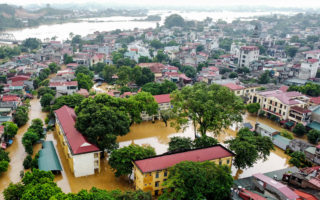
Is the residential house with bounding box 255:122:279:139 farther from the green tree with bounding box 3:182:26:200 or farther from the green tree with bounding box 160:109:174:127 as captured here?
the green tree with bounding box 3:182:26:200

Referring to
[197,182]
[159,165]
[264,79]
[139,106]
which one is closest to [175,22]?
[264,79]

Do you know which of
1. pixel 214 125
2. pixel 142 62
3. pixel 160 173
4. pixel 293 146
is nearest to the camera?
pixel 160 173

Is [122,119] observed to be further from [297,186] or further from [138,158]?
[297,186]

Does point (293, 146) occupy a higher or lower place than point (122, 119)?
lower

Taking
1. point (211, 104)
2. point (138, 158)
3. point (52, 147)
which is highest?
point (211, 104)

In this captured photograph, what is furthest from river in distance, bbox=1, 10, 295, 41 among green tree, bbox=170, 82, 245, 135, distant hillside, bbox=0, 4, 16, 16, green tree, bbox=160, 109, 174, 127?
green tree, bbox=170, 82, 245, 135

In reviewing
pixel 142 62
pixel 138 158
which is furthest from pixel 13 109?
pixel 142 62

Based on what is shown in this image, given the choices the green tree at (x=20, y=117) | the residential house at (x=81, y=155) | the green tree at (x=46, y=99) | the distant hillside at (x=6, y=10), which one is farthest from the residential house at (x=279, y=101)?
the distant hillside at (x=6, y=10)
